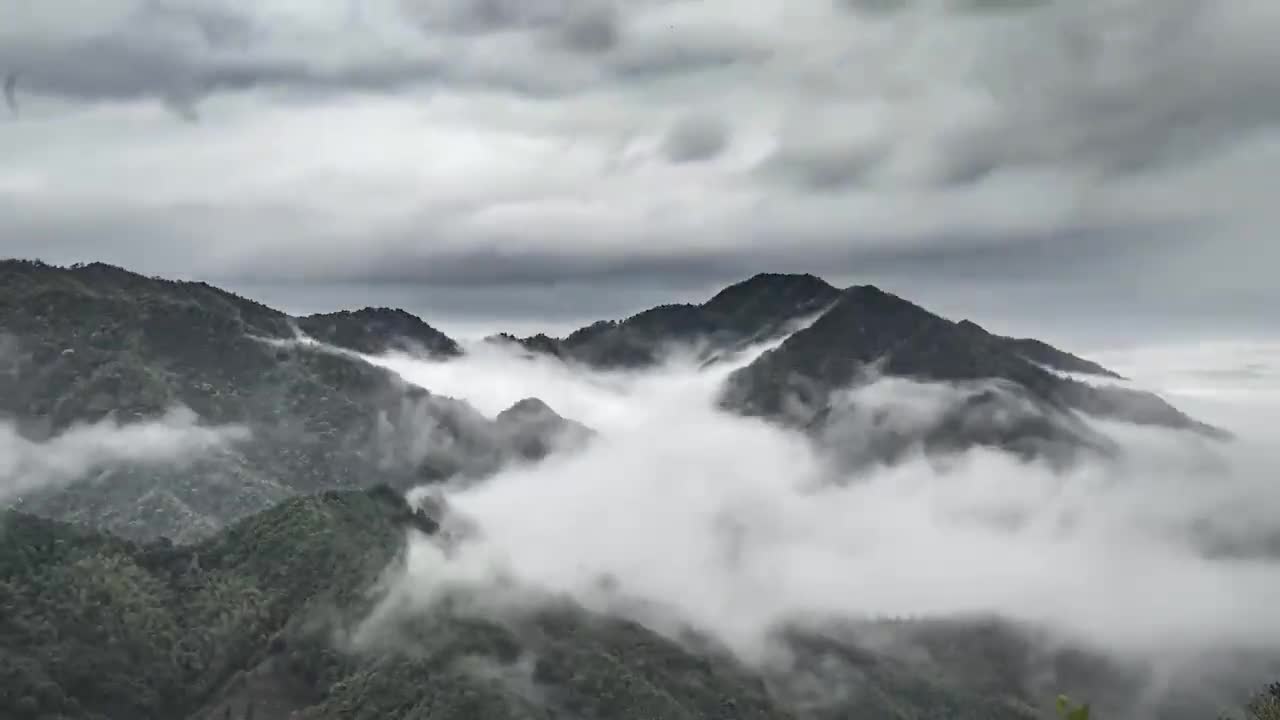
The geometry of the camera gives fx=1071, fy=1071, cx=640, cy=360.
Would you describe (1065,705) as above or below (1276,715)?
above

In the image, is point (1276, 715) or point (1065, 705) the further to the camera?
point (1276, 715)
